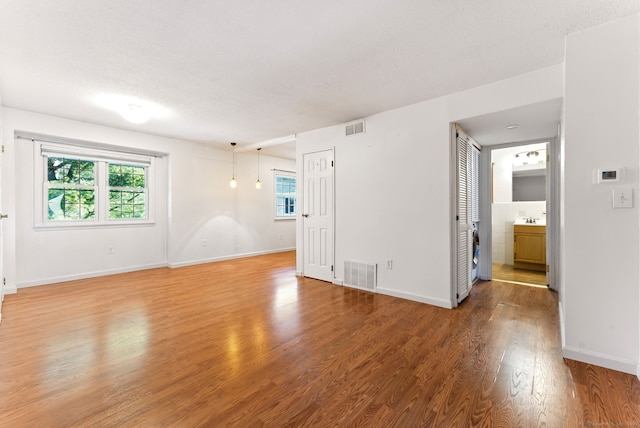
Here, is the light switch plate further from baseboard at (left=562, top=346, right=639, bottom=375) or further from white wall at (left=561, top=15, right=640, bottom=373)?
baseboard at (left=562, top=346, right=639, bottom=375)

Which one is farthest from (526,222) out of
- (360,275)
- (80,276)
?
(80,276)

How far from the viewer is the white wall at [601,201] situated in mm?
2012

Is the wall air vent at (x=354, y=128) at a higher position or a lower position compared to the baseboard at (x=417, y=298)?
higher

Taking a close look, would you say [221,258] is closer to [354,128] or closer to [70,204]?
[70,204]

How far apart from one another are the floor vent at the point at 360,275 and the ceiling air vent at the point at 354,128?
6.47 ft

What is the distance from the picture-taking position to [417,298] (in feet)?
11.9

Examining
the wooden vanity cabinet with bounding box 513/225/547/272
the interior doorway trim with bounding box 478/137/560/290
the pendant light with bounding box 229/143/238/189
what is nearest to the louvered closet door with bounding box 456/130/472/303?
the interior doorway trim with bounding box 478/137/560/290

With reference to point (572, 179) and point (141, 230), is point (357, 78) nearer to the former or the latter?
point (572, 179)

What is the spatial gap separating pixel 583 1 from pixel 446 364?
2.70m

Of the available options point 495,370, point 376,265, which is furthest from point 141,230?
point 495,370

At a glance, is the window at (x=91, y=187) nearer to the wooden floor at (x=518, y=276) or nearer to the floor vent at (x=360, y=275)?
the floor vent at (x=360, y=275)

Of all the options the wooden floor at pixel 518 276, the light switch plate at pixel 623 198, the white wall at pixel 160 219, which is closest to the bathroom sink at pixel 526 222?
the wooden floor at pixel 518 276

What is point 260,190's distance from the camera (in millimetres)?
7469

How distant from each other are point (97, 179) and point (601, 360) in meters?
6.96
